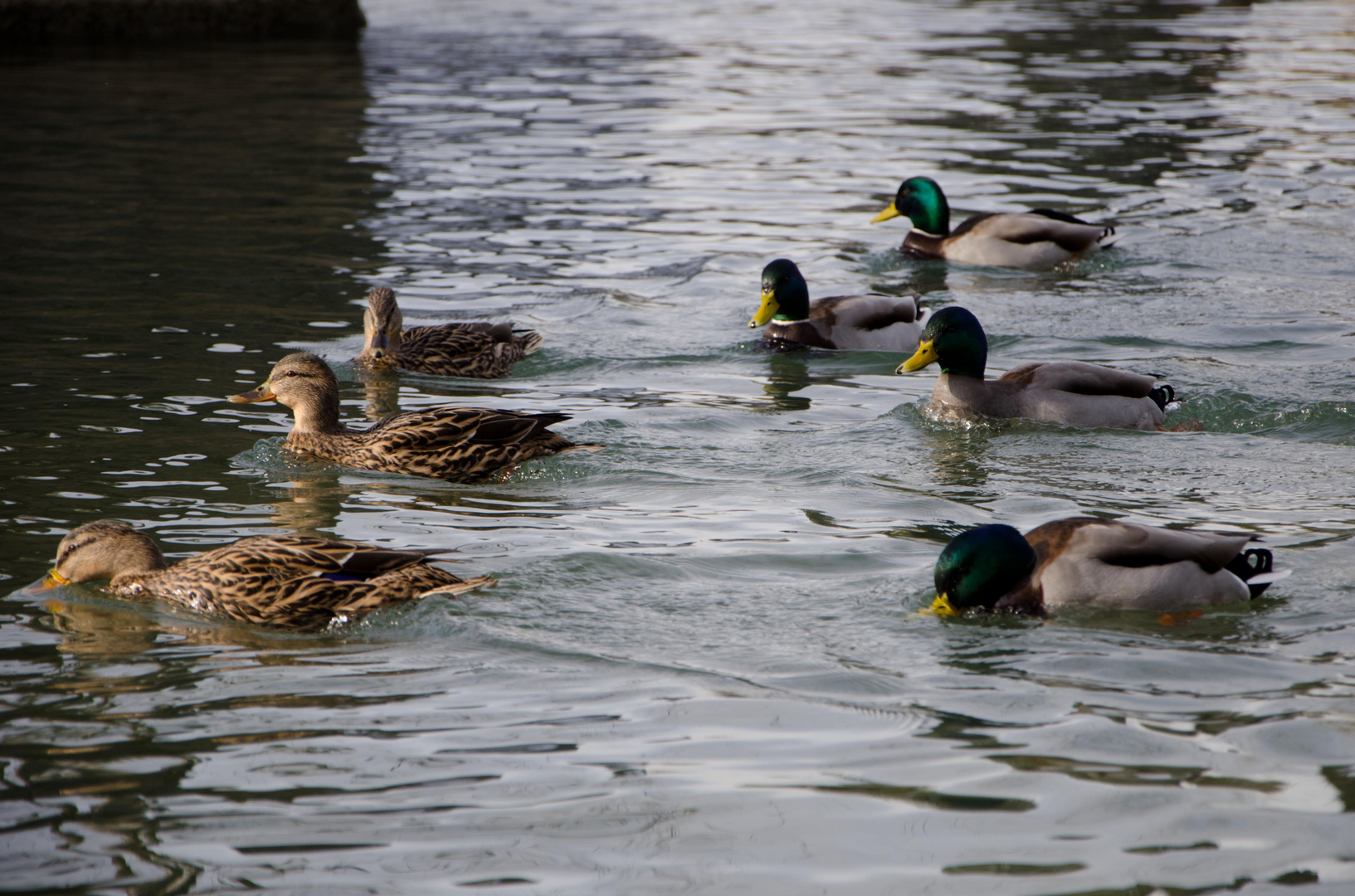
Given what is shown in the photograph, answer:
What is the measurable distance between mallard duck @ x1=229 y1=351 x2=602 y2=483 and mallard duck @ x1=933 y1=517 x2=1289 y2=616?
9.32 ft

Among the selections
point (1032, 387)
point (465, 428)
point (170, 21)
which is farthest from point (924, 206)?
point (170, 21)

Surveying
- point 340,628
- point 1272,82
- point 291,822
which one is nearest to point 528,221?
point 340,628

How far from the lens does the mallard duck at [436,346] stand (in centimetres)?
1038

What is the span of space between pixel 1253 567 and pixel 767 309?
220 inches

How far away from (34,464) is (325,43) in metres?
21.9

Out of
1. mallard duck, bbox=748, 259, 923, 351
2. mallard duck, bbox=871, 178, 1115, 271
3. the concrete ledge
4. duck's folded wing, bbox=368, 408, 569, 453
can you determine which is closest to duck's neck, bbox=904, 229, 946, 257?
mallard duck, bbox=871, 178, 1115, 271

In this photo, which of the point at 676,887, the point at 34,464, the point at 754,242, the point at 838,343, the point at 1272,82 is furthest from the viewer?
the point at 1272,82

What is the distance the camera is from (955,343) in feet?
31.1

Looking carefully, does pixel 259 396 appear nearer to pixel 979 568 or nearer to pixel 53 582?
pixel 53 582

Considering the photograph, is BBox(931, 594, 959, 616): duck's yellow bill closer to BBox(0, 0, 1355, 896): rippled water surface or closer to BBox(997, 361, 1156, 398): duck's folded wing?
BBox(0, 0, 1355, 896): rippled water surface

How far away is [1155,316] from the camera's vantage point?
460 inches

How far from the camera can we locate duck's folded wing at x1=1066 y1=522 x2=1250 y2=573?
5977mm

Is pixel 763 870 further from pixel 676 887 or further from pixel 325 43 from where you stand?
pixel 325 43

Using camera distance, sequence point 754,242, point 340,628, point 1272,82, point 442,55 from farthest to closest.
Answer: point 442,55 → point 1272,82 → point 754,242 → point 340,628
